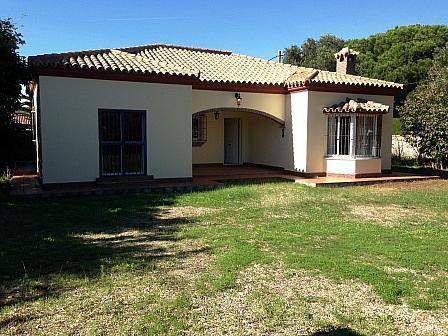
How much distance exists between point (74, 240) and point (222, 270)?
2909 millimetres

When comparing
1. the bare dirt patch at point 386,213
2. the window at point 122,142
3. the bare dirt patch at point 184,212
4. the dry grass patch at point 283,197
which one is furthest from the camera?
the window at point 122,142

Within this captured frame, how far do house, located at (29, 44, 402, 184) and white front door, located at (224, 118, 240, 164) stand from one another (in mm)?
46

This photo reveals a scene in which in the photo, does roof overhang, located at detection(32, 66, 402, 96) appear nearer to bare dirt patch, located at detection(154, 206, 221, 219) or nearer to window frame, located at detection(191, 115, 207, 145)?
window frame, located at detection(191, 115, 207, 145)

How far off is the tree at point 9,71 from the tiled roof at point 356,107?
34.2 ft

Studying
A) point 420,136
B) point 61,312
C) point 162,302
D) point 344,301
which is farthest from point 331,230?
point 420,136

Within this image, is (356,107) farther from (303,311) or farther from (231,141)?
(303,311)

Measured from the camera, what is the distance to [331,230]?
773cm

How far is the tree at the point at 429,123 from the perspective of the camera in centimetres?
1861

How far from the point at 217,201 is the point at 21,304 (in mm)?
6671

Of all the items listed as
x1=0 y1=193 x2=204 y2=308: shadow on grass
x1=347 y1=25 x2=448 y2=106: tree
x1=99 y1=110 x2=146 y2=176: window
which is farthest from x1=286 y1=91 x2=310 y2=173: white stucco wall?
x1=347 y1=25 x2=448 y2=106: tree

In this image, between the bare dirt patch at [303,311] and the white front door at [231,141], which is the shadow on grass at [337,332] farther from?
the white front door at [231,141]

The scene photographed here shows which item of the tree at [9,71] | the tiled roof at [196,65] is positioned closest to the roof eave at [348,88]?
the tiled roof at [196,65]

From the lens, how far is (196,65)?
1638 centimetres

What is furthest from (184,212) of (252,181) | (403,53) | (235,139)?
(403,53)
